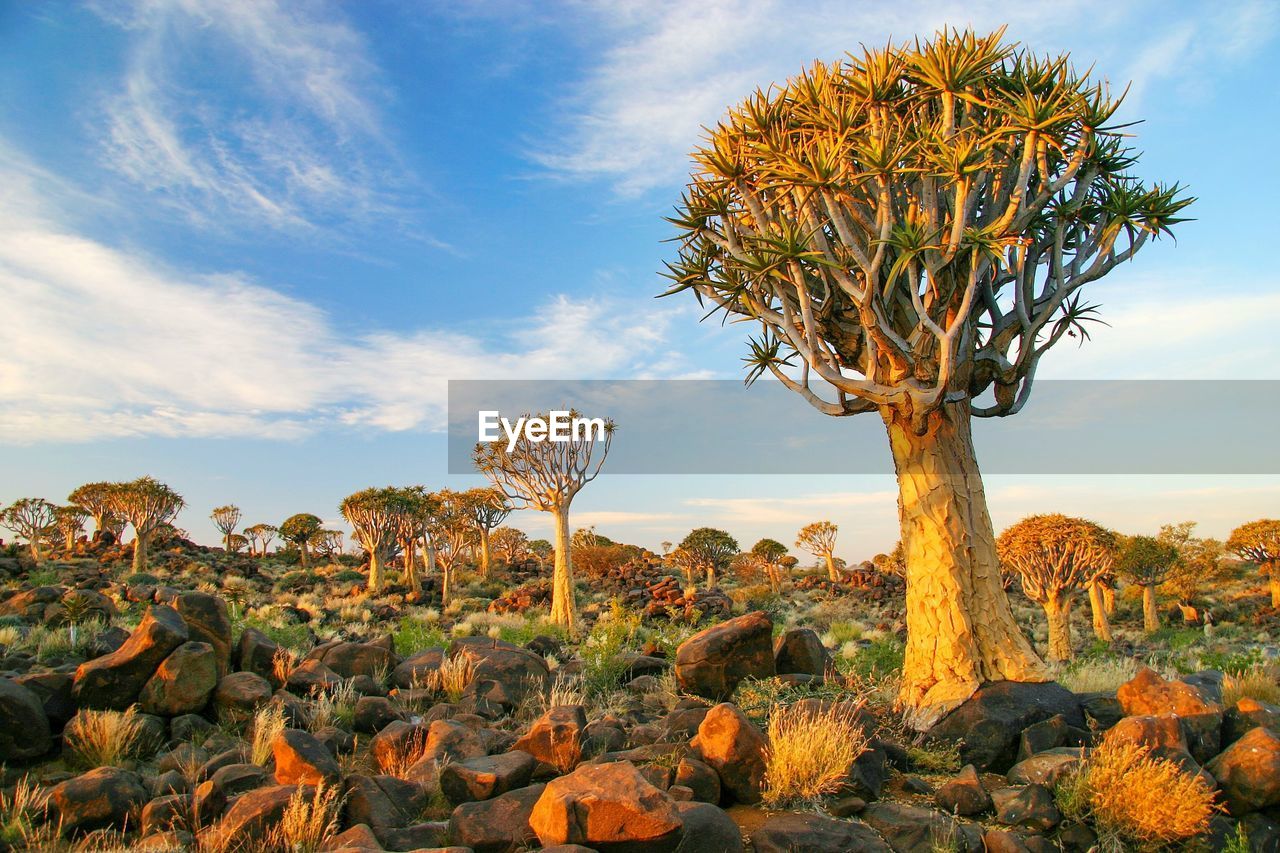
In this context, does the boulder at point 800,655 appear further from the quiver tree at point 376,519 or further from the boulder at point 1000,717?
the quiver tree at point 376,519

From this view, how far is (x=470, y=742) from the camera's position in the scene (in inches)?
283

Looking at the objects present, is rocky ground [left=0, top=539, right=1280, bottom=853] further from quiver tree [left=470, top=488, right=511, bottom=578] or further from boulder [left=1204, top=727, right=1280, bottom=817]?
quiver tree [left=470, top=488, right=511, bottom=578]

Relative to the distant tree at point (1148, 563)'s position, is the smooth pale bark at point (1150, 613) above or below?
below

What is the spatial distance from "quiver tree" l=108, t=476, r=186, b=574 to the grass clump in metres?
33.0

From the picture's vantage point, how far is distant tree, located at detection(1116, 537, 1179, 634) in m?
28.7

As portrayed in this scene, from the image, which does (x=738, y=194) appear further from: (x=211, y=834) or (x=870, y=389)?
(x=211, y=834)

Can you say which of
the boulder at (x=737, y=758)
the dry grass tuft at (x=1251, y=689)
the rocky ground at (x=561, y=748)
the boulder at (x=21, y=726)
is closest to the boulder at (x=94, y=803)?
the rocky ground at (x=561, y=748)

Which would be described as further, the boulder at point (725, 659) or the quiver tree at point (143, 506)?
the quiver tree at point (143, 506)

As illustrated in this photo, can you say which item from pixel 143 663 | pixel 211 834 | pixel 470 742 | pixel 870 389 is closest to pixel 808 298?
pixel 870 389

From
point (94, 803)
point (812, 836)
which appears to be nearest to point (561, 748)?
point (812, 836)

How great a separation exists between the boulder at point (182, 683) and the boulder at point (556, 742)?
12.5 ft

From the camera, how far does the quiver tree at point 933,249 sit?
8.84 m

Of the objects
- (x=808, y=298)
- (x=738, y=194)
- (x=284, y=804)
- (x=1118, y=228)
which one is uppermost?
(x=738, y=194)

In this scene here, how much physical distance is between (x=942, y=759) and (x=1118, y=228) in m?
6.66
